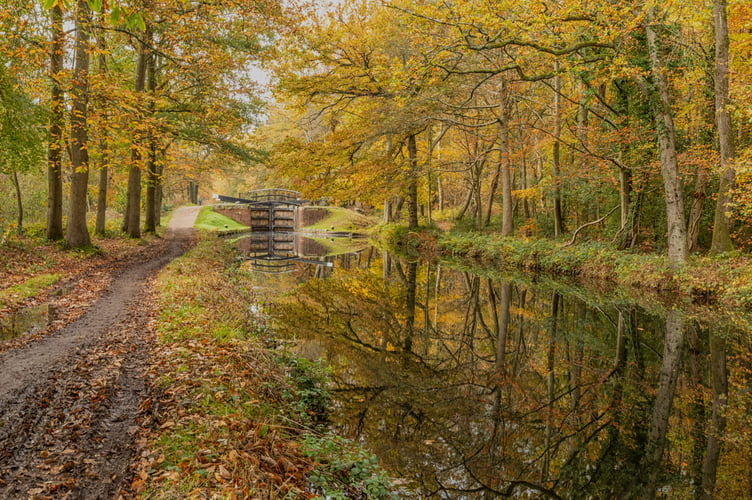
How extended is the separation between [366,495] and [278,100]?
17.5m

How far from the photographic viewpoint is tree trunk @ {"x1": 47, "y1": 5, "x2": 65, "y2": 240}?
10.6 metres

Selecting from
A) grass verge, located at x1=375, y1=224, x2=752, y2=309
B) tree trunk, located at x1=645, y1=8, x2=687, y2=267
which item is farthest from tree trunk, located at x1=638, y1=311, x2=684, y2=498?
tree trunk, located at x1=645, y1=8, x2=687, y2=267

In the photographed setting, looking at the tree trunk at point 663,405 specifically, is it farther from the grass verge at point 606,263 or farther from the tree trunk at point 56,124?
the tree trunk at point 56,124

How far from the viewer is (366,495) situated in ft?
12.2

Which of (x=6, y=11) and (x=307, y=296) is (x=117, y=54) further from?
(x=307, y=296)

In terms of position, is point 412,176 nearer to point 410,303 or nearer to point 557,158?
point 557,158

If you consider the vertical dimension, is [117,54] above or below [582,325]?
above

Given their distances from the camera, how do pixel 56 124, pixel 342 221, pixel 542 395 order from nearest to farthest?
pixel 542 395
pixel 56 124
pixel 342 221

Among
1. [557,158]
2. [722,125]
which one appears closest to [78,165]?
[557,158]

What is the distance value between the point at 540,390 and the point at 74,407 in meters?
5.58

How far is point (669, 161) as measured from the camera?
12219mm

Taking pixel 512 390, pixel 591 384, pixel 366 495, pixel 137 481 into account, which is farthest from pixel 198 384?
pixel 591 384

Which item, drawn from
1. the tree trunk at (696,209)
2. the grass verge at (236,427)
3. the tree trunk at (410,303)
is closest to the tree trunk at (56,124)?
the grass verge at (236,427)

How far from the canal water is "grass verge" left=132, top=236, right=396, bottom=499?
0.55m
